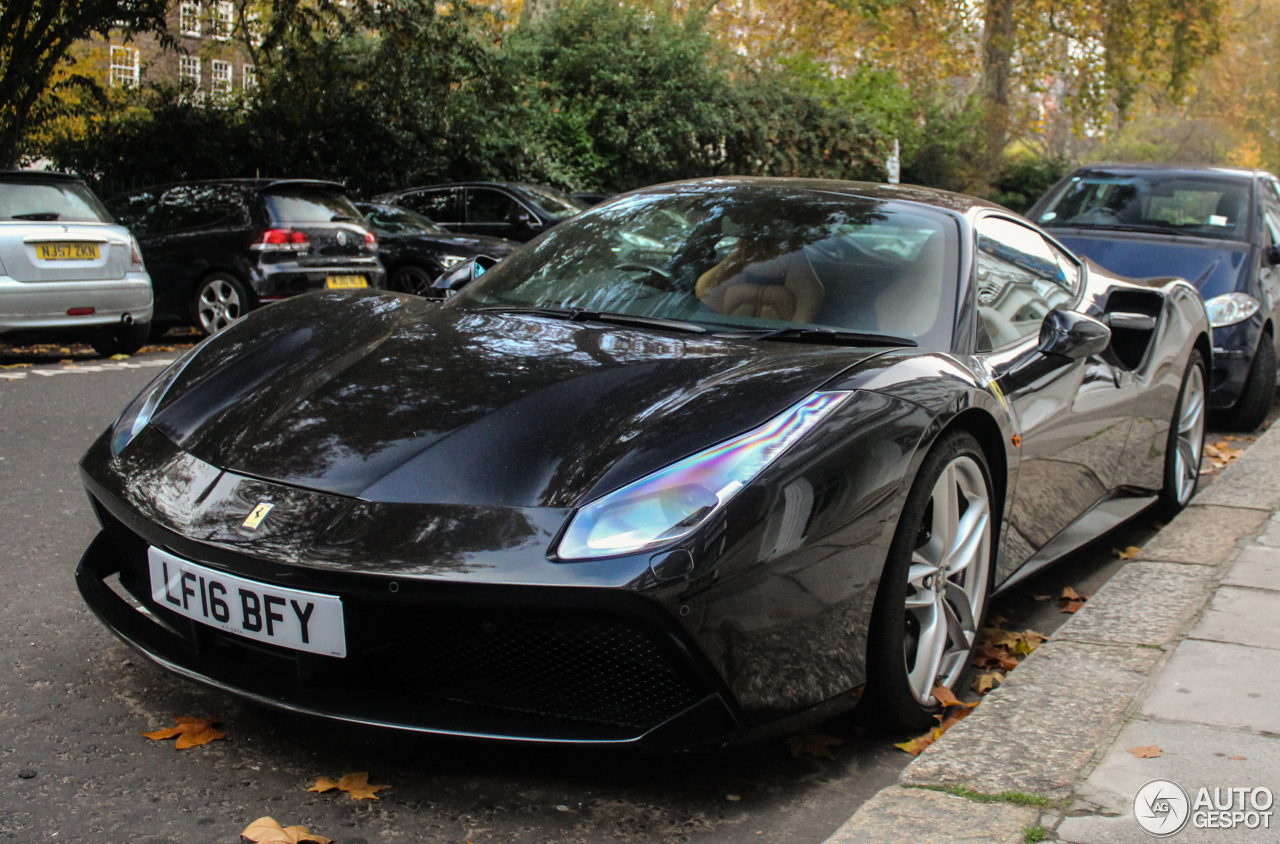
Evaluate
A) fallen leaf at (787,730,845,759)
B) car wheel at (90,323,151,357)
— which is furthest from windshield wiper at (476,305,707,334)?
car wheel at (90,323,151,357)

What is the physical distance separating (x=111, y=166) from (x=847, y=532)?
17.4 m

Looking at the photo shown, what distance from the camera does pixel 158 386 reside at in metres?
3.26

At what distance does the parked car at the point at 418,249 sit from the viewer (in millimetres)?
12438

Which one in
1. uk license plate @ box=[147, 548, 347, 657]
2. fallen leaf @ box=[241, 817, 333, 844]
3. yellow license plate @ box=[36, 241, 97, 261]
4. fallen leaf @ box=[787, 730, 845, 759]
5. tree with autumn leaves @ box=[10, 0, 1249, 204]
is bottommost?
fallen leaf @ box=[787, 730, 845, 759]

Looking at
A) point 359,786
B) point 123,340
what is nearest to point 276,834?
point 359,786

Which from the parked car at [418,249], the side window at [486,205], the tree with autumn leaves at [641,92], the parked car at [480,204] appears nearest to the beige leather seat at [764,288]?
the parked car at [418,249]

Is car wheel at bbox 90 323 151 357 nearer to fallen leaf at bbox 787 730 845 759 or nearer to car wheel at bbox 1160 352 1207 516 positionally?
car wheel at bbox 1160 352 1207 516

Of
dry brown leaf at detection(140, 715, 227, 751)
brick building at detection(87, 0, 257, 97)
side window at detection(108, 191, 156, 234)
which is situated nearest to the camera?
dry brown leaf at detection(140, 715, 227, 751)

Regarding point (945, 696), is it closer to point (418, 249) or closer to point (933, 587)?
point (933, 587)

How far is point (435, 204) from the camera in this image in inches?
597

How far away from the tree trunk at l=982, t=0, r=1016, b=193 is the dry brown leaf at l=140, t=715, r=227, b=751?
3016 centimetres

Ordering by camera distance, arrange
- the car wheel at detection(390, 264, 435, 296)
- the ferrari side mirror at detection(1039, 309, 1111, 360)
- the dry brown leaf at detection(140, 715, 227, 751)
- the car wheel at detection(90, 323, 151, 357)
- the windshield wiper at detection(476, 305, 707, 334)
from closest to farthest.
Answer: the dry brown leaf at detection(140, 715, 227, 751) → the windshield wiper at detection(476, 305, 707, 334) → the ferrari side mirror at detection(1039, 309, 1111, 360) → the car wheel at detection(90, 323, 151, 357) → the car wheel at detection(390, 264, 435, 296)

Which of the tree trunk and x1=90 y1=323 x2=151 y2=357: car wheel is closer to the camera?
x1=90 y1=323 x2=151 y2=357: car wheel

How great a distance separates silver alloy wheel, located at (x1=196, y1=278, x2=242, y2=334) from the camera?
36.3ft
